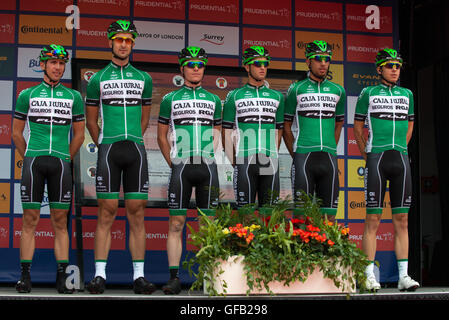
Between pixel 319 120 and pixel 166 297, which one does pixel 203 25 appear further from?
pixel 166 297

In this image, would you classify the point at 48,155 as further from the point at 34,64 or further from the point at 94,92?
the point at 34,64

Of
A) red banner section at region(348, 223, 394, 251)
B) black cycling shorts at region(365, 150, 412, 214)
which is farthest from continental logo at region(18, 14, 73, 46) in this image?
red banner section at region(348, 223, 394, 251)

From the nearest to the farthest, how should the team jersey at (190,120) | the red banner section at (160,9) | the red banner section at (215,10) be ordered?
the team jersey at (190,120) < the red banner section at (160,9) < the red banner section at (215,10)

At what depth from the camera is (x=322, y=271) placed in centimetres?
425

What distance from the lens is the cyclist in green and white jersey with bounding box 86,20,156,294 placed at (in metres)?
4.64

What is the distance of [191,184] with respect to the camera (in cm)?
477

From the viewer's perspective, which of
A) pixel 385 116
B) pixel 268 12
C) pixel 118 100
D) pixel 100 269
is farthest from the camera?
pixel 268 12

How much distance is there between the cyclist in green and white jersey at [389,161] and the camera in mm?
4977

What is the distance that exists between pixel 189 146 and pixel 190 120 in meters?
0.21

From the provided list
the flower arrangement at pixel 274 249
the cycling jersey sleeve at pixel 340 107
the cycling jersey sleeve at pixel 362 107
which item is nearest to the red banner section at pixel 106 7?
the cycling jersey sleeve at pixel 340 107

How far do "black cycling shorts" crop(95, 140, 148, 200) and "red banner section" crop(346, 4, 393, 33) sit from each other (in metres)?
2.97

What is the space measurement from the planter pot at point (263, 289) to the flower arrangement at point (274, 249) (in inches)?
1.5
